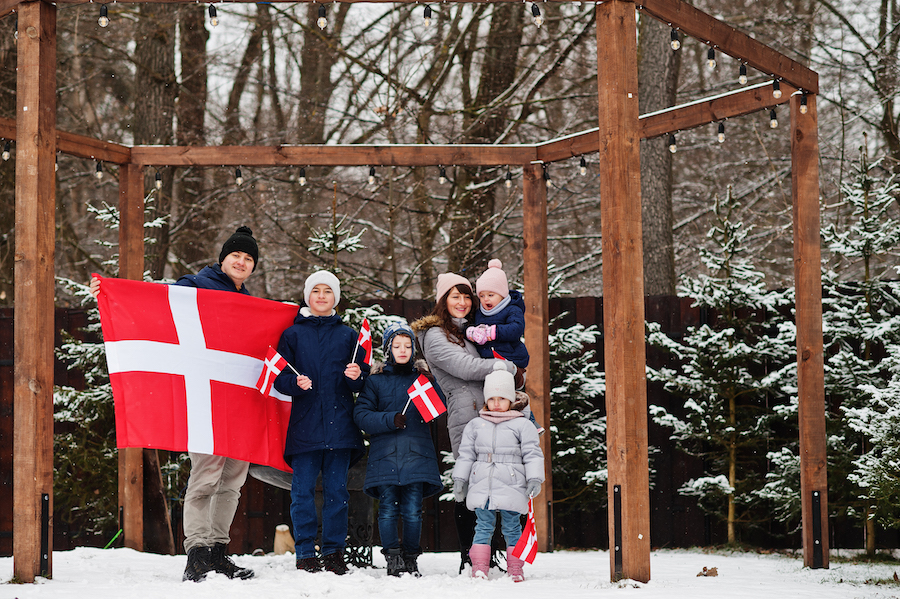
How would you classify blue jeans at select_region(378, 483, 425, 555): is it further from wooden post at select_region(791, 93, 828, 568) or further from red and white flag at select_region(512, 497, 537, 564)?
wooden post at select_region(791, 93, 828, 568)

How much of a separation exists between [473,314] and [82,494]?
3971 millimetres

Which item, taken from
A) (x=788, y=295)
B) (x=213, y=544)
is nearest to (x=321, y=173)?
(x=788, y=295)

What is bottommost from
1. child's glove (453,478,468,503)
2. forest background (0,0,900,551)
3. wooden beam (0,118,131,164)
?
child's glove (453,478,468,503)

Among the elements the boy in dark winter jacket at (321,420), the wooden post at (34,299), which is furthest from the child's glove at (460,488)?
the wooden post at (34,299)

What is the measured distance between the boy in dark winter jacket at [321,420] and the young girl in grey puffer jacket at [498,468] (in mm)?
734

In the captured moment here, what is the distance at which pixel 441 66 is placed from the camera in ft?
40.8

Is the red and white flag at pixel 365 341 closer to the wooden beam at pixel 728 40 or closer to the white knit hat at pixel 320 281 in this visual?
the white knit hat at pixel 320 281

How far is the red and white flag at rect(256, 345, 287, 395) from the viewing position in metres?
5.70

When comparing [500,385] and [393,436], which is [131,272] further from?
[500,385]

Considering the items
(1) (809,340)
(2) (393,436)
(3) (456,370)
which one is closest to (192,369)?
(2) (393,436)

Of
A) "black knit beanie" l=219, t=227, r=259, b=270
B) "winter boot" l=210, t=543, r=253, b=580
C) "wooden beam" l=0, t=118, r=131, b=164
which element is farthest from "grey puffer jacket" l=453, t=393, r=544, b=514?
"wooden beam" l=0, t=118, r=131, b=164

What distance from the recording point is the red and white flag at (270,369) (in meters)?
5.70

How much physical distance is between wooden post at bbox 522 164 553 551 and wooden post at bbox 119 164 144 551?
3.12 m

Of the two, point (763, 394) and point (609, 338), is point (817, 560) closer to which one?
point (763, 394)
